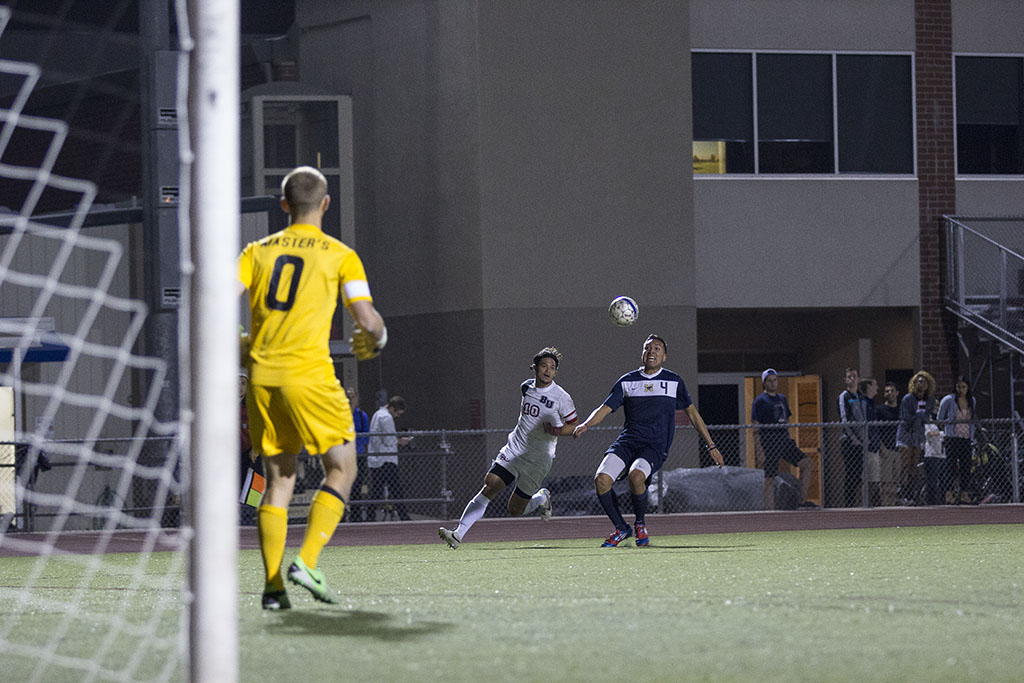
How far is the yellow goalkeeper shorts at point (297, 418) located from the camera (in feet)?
24.2

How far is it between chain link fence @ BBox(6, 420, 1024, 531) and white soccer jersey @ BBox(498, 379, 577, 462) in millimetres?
5728

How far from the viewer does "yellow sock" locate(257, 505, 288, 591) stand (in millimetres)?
7359

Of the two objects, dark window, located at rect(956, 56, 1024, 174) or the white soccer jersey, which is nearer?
the white soccer jersey

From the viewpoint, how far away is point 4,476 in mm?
19625

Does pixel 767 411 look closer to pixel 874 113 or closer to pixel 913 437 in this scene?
pixel 913 437

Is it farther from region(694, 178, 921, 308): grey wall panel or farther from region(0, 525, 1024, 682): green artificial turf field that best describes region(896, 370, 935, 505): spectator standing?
region(0, 525, 1024, 682): green artificial turf field

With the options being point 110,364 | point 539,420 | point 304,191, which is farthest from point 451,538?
point 110,364

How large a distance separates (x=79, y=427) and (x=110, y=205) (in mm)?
3791

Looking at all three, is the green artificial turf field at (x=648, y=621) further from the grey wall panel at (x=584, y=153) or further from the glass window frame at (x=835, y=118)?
the glass window frame at (x=835, y=118)

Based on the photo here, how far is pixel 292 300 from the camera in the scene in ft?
24.3

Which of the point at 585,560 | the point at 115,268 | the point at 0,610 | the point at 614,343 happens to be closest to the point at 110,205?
the point at 115,268

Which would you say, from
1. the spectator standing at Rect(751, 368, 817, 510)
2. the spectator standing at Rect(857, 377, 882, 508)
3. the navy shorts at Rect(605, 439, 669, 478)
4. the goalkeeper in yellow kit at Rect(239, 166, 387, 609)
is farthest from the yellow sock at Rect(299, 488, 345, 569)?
the spectator standing at Rect(857, 377, 882, 508)

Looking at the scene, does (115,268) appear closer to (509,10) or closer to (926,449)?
(509,10)

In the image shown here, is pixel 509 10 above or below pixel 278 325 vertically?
above
